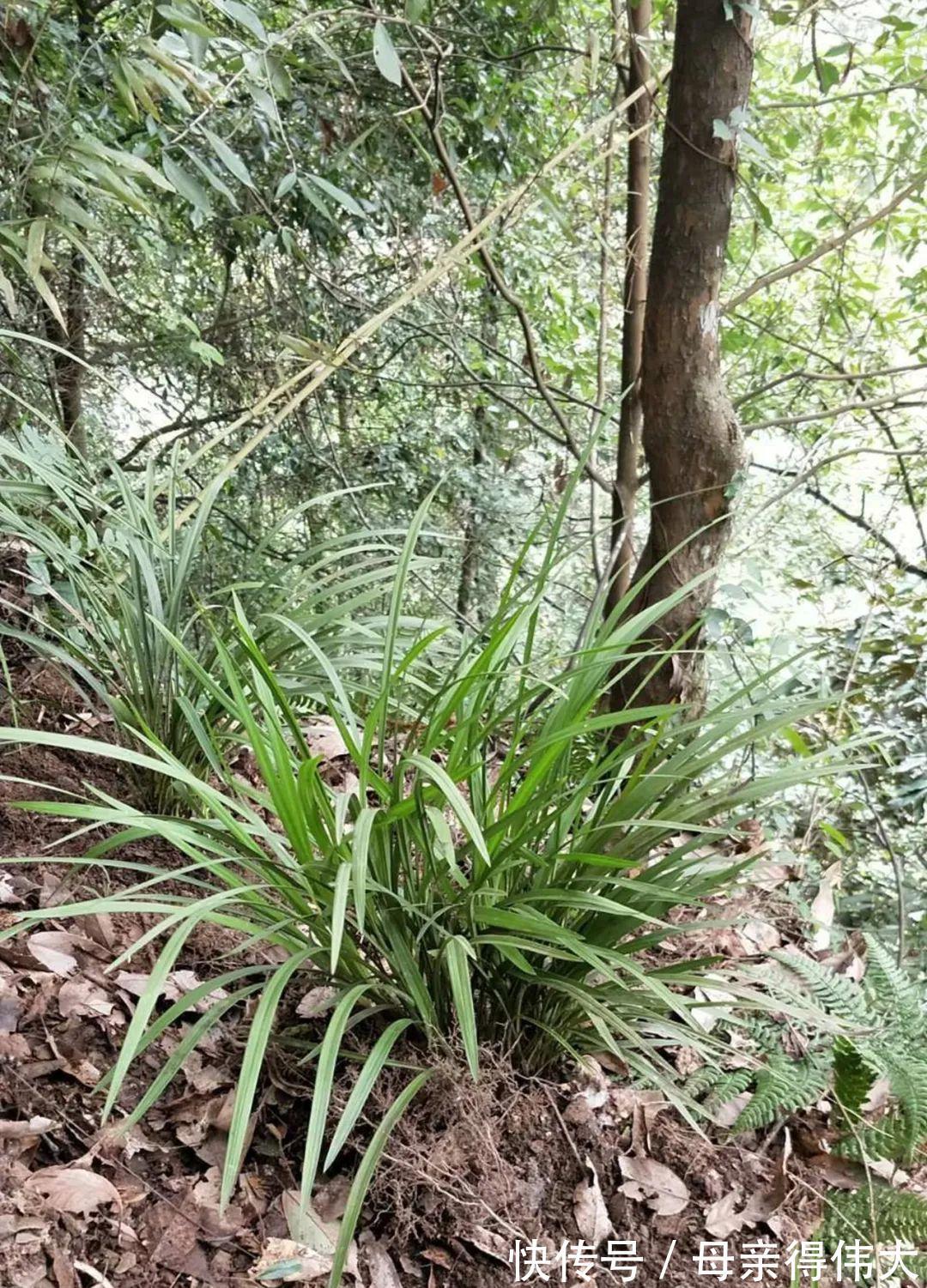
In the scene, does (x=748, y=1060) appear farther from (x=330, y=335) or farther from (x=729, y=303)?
(x=330, y=335)

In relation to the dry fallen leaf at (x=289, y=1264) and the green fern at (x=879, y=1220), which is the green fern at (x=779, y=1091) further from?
the dry fallen leaf at (x=289, y=1264)

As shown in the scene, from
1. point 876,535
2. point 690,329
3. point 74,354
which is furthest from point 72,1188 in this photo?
point 74,354

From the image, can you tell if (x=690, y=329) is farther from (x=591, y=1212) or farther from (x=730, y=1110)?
(x=591, y=1212)

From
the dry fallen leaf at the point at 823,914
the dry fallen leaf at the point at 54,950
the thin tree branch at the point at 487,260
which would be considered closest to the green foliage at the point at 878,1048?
the dry fallen leaf at the point at 823,914

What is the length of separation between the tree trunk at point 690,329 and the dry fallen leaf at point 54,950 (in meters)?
1.02

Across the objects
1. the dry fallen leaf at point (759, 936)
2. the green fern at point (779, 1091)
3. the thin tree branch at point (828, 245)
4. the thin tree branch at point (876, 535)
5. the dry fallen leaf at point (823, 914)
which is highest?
the thin tree branch at point (828, 245)

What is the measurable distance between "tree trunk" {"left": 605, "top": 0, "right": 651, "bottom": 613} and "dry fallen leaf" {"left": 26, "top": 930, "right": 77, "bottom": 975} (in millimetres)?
1210

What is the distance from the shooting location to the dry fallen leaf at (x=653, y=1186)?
1076 mm

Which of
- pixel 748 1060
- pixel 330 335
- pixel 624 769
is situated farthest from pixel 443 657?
pixel 330 335

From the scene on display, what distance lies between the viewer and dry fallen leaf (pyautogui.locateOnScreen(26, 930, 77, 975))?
1161 mm

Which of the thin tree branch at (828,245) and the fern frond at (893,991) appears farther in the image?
the thin tree branch at (828,245)

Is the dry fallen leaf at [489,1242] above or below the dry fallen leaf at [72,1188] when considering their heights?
below

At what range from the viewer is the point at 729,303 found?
5.98 feet

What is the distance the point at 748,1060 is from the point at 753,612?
321cm
